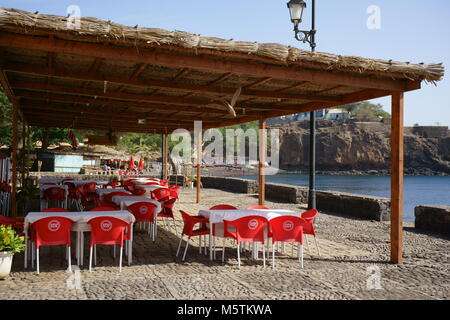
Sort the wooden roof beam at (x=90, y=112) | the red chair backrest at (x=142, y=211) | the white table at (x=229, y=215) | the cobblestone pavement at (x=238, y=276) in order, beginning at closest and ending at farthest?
the cobblestone pavement at (x=238, y=276)
the white table at (x=229, y=215)
the red chair backrest at (x=142, y=211)
the wooden roof beam at (x=90, y=112)

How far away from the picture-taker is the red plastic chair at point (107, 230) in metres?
5.59

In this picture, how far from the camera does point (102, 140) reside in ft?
43.1

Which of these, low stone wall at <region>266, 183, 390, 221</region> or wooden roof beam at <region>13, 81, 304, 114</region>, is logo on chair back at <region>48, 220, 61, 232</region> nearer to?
wooden roof beam at <region>13, 81, 304, 114</region>

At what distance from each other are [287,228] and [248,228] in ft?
1.79

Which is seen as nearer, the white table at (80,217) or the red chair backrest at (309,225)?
the white table at (80,217)

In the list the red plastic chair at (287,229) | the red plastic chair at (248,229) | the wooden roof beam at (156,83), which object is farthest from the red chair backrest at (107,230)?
the wooden roof beam at (156,83)

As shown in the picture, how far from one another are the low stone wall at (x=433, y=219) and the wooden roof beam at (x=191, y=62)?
3932 mm

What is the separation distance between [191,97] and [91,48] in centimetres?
402

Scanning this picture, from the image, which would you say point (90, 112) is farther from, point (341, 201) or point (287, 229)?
point (341, 201)

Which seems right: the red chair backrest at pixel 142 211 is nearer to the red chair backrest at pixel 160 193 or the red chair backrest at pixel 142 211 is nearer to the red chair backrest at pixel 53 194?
the red chair backrest at pixel 160 193

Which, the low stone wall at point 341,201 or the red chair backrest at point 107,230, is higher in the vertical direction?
the red chair backrest at point 107,230

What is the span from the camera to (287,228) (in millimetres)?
6125

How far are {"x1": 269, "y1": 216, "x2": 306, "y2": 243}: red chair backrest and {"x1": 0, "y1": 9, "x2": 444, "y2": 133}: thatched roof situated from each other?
Result: 193 centimetres
